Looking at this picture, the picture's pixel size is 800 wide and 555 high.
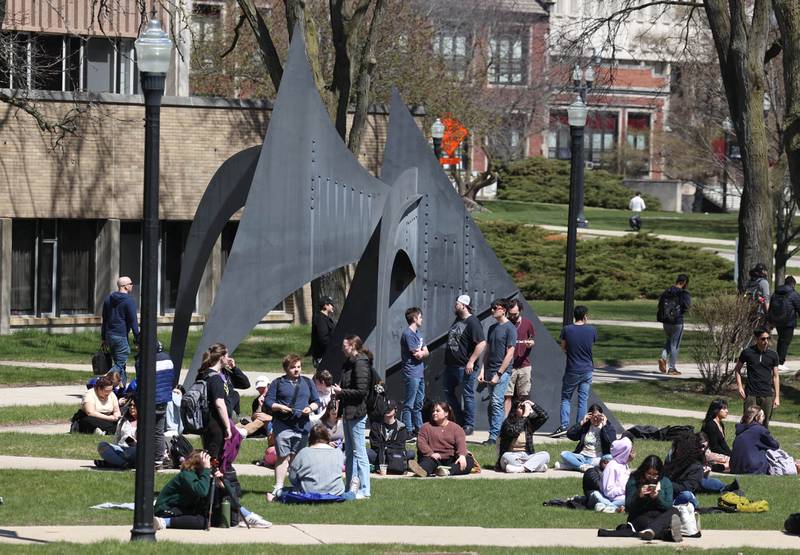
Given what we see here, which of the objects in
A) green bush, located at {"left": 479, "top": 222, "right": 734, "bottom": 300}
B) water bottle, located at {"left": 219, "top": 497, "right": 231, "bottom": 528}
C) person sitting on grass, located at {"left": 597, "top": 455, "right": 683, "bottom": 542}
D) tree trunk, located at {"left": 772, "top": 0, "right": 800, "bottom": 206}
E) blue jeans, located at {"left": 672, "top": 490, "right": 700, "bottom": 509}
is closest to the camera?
water bottle, located at {"left": 219, "top": 497, "right": 231, "bottom": 528}

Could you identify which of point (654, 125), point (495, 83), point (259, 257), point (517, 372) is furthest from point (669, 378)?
point (654, 125)

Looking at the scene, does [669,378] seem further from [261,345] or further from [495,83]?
[495,83]

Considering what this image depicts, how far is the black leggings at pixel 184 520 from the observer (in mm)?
12570

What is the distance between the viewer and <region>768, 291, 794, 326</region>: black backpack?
24.4 meters

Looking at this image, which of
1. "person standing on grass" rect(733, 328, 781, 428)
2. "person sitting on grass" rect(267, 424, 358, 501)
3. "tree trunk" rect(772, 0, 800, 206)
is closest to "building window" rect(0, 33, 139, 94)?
"tree trunk" rect(772, 0, 800, 206)

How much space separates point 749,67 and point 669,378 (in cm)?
545

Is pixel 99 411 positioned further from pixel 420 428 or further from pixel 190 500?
pixel 190 500

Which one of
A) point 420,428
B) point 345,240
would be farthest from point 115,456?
point 345,240

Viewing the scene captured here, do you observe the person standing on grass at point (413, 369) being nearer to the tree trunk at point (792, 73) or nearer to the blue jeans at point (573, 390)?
the blue jeans at point (573, 390)

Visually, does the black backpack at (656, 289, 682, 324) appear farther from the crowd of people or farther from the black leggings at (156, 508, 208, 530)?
the black leggings at (156, 508, 208, 530)

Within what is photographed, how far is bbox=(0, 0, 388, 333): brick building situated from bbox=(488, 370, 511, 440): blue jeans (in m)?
13.6

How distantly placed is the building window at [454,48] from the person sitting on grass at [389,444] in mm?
38987

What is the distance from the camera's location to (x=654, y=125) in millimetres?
79312

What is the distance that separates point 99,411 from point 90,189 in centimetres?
1276
